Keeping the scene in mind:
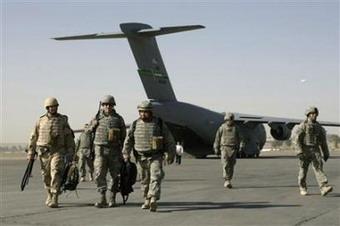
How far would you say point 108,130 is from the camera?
30.7ft

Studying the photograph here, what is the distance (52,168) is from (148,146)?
1633 millimetres

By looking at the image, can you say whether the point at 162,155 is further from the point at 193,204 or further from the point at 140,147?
the point at 193,204

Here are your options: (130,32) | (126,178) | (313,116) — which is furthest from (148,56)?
(126,178)

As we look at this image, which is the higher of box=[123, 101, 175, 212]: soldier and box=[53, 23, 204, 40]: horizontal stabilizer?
box=[53, 23, 204, 40]: horizontal stabilizer

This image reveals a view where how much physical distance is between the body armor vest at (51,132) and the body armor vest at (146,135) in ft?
4.14

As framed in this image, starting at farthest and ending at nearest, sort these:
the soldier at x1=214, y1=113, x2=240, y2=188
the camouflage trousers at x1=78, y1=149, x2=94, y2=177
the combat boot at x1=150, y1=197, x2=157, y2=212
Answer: the camouflage trousers at x1=78, y1=149, x2=94, y2=177 → the soldier at x1=214, y1=113, x2=240, y2=188 → the combat boot at x1=150, y1=197, x2=157, y2=212

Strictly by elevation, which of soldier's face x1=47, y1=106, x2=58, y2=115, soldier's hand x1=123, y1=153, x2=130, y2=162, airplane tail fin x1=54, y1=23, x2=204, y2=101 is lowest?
soldier's hand x1=123, y1=153, x2=130, y2=162

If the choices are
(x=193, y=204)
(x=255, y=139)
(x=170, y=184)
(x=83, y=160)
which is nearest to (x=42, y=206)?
(x=193, y=204)

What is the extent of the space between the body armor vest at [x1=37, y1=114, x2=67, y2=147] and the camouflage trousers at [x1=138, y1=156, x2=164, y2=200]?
1.44m

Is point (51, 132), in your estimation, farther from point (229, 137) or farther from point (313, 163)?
point (229, 137)

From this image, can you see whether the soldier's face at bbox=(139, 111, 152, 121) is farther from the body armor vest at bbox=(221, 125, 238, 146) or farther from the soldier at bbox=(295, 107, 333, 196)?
the body armor vest at bbox=(221, 125, 238, 146)

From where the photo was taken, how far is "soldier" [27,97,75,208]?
9.27 m

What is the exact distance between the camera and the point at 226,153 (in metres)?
13.6

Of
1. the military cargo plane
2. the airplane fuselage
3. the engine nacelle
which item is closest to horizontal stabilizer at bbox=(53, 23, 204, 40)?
the military cargo plane
